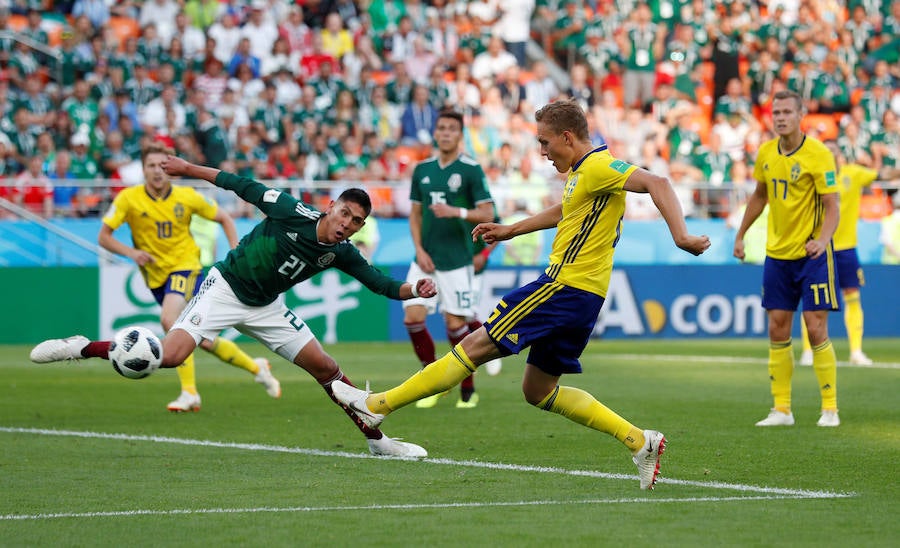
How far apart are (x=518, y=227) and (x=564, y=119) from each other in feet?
2.06

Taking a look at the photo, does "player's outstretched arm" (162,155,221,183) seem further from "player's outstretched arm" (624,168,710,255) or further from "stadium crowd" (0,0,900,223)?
"stadium crowd" (0,0,900,223)

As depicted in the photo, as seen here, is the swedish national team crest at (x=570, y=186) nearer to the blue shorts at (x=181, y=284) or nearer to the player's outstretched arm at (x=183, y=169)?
the player's outstretched arm at (x=183, y=169)

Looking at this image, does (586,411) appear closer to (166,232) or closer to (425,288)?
(425,288)

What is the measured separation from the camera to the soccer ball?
841 centimetres

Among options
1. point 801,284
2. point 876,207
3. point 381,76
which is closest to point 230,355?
point 801,284

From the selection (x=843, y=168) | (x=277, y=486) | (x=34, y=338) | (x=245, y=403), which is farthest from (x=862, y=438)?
(x=34, y=338)

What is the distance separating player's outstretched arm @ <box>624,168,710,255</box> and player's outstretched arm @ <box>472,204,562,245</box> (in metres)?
0.67

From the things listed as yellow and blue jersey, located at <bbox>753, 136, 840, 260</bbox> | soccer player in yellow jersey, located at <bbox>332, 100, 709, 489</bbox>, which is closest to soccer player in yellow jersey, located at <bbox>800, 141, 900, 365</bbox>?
yellow and blue jersey, located at <bbox>753, 136, 840, 260</bbox>

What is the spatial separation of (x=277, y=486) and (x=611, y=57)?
805 inches

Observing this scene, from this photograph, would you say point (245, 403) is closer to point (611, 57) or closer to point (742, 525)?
point (742, 525)

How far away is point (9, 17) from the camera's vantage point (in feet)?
78.7

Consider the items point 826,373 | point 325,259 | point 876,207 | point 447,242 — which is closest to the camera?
point 325,259

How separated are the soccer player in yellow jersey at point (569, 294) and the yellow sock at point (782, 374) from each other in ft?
11.1

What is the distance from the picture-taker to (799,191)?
10.4 meters
